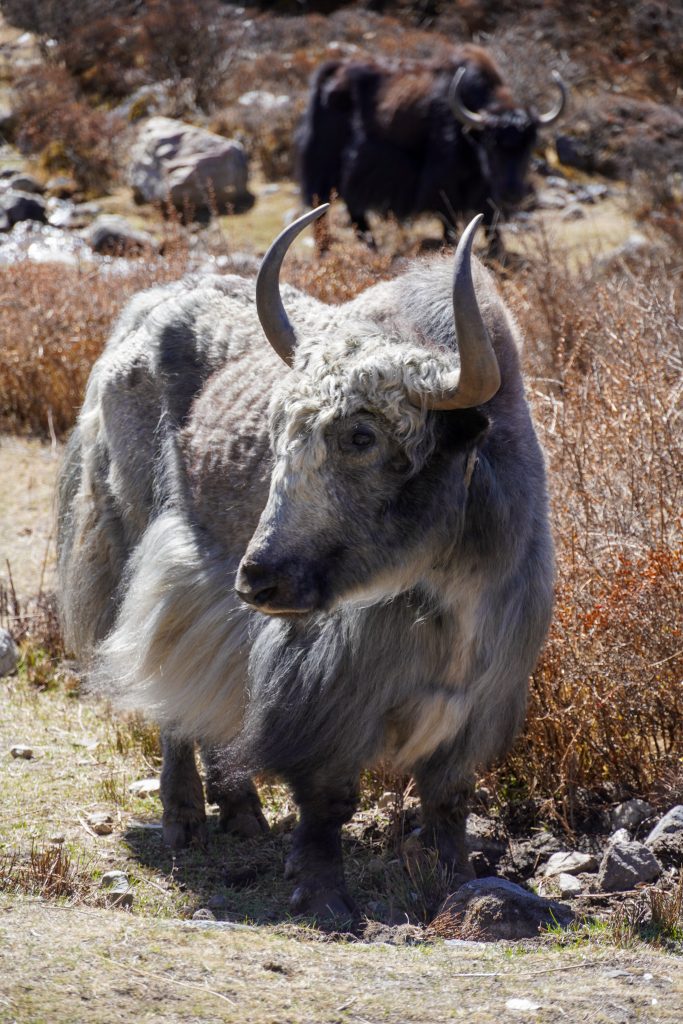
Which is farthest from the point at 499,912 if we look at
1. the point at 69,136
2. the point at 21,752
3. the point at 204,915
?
the point at 69,136

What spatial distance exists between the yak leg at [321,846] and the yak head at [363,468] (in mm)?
716

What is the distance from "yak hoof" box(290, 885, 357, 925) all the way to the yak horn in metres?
1.51

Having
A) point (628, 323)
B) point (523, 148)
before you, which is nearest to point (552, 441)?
point (628, 323)

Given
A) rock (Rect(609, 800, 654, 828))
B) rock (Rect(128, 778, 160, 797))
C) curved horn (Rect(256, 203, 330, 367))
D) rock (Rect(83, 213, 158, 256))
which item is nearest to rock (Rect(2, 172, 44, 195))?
rock (Rect(83, 213, 158, 256))

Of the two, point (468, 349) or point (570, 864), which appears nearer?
point (468, 349)

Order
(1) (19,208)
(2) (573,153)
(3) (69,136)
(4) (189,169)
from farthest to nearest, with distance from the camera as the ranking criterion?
(3) (69,136) < (2) (573,153) < (4) (189,169) < (1) (19,208)

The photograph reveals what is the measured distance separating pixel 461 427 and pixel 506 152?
35.1 ft

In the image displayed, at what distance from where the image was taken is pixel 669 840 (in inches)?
→ 148

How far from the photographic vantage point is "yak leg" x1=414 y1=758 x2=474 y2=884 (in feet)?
12.2

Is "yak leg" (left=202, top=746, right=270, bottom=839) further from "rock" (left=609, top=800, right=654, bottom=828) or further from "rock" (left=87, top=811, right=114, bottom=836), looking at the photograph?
"rock" (left=609, top=800, right=654, bottom=828)

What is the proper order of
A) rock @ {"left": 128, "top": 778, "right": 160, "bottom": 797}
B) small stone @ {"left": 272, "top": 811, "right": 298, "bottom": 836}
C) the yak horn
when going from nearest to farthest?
the yak horn → small stone @ {"left": 272, "top": 811, "right": 298, "bottom": 836} → rock @ {"left": 128, "top": 778, "right": 160, "bottom": 797}

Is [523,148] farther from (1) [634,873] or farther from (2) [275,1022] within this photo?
(2) [275,1022]

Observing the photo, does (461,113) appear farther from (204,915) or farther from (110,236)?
(204,915)

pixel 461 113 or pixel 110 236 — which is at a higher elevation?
pixel 461 113
